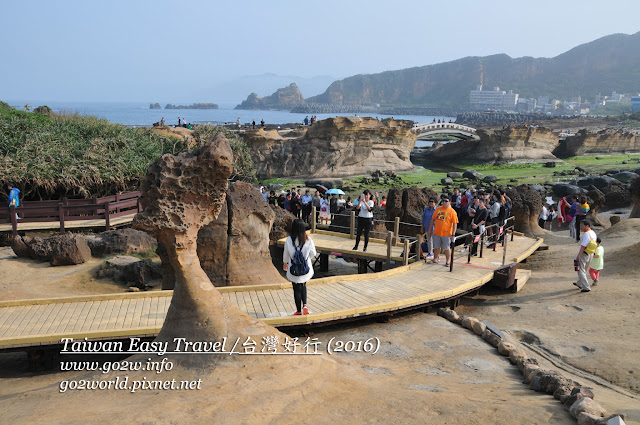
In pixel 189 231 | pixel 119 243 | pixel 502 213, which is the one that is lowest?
pixel 119 243

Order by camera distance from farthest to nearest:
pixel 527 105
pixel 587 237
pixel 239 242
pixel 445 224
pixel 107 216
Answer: pixel 527 105
pixel 107 216
pixel 445 224
pixel 239 242
pixel 587 237

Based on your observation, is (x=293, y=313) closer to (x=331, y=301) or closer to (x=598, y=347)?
(x=331, y=301)

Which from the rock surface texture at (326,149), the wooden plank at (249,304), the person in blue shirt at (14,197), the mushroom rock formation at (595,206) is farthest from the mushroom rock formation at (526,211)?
the rock surface texture at (326,149)

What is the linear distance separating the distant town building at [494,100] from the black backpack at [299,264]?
609ft

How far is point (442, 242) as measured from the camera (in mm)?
10586

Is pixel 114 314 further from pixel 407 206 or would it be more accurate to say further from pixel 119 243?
pixel 407 206

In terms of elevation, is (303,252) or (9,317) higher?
(303,252)

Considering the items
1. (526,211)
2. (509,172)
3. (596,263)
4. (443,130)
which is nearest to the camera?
(596,263)

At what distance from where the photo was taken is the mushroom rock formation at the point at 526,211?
16.8 metres

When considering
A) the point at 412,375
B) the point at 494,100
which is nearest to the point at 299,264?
the point at 412,375

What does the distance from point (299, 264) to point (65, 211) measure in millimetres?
11680

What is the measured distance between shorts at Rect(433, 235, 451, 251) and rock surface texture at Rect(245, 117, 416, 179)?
27.3 meters

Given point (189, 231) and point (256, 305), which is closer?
point (189, 231)

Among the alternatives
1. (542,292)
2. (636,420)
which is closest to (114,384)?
(636,420)
